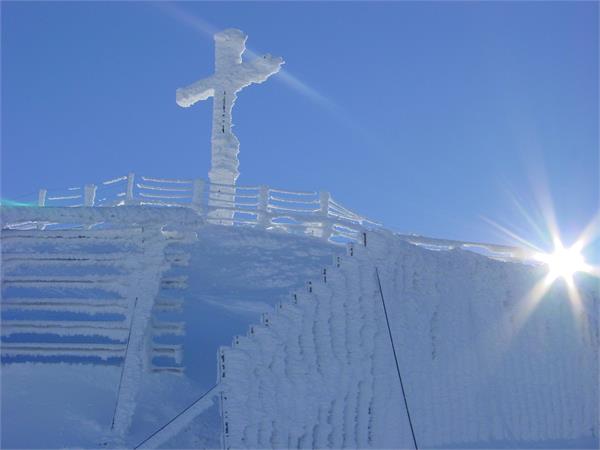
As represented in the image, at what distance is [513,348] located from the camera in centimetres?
1048

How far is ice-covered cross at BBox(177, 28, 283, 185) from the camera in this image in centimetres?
1736

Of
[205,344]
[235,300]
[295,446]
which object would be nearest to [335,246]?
[235,300]

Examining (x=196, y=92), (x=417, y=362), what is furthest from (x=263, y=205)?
(x=417, y=362)

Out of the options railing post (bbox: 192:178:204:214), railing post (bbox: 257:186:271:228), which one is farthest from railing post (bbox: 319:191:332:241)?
railing post (bbox: 192:178:204:214)

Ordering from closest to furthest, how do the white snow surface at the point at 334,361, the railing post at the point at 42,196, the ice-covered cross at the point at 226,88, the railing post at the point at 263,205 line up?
1. the white snow surface at the point at 334,361
2. the railing post at the point at 263,205
3. the railing post at the point at 42,196
4. the ice-covered cross at the point at 226,88

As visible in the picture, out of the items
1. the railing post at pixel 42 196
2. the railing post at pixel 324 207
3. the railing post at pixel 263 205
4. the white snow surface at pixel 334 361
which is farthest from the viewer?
the railing post at pixel 42 196

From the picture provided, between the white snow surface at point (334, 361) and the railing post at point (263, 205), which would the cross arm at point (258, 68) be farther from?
the white snow surface at point (334, 361)

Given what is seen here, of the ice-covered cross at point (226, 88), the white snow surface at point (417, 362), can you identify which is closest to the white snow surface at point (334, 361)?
the white snow surface at point (417, 362)

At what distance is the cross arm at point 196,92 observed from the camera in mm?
17797

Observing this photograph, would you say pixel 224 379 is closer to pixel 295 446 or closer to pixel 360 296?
pixel 295 446

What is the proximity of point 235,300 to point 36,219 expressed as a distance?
12.2 feet

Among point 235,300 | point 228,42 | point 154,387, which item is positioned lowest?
point 154,387

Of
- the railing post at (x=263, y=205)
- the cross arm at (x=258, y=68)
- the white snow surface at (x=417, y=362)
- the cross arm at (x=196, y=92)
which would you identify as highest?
the cross arm at (x=258, y=68)

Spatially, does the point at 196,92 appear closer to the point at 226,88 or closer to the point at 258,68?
the point at 226,88
